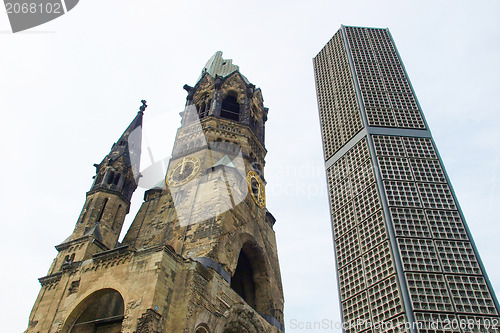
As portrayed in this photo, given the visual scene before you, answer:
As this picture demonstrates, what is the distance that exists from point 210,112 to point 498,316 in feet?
74.7

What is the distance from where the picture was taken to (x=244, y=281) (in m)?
23.7

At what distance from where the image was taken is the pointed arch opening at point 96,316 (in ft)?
54.6

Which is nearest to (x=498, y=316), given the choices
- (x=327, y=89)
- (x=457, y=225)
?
(x=457, y=225)

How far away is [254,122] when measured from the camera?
32250mm

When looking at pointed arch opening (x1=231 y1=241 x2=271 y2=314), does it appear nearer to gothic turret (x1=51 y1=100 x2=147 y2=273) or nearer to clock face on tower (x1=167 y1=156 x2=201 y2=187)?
clock face on tower (x1=167 y1=156 x2=201 y2=187)

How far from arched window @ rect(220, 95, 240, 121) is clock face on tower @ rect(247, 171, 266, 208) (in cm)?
609

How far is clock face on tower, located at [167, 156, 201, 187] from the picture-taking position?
24641 millimetres

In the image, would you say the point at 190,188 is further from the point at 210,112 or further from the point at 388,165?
the point at 388,165

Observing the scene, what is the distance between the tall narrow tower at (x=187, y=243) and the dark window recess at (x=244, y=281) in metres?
0.06

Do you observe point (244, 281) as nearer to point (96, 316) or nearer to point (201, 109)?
point (96, 316)

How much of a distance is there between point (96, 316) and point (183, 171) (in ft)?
33.6

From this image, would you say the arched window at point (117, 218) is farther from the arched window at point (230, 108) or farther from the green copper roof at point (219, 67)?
the green copper roof at point (219, 67)

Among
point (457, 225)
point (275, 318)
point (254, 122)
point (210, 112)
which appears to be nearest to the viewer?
point (457, 225)

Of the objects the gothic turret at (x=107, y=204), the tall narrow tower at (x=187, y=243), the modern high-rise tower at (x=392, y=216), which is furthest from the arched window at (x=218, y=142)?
the modern high-rise tower at (x=392, y=216)
